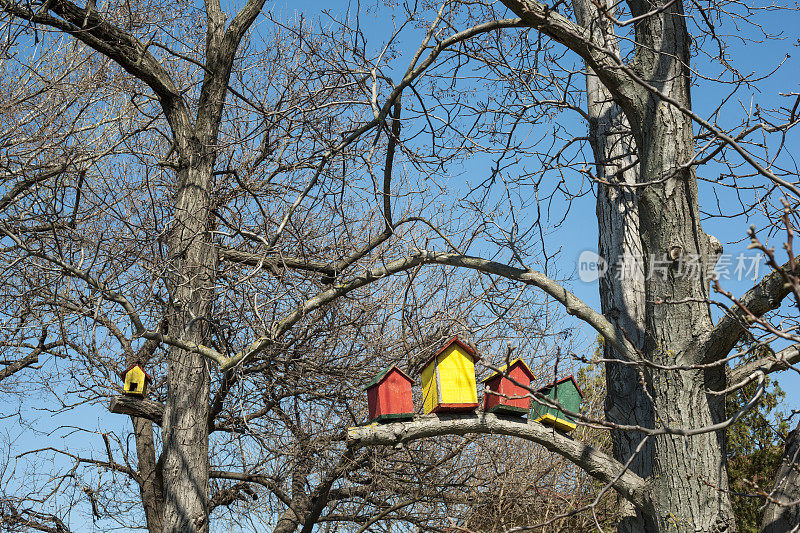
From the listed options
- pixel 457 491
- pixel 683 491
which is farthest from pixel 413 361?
pixel 683 491

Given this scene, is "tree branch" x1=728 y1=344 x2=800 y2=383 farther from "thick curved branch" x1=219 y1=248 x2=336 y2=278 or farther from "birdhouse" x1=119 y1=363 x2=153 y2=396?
"birdhouse" x1=119 y1=363 x2=153 y2=396

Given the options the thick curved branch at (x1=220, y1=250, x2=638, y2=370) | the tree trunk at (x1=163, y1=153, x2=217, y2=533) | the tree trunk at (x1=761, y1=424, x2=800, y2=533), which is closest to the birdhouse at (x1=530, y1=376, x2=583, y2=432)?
the thick curved branch at (x1=220, y1=250, x2=638, y2=370)

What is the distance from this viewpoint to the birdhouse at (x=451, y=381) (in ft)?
13.4

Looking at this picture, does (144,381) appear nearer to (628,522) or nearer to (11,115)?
(11,115)

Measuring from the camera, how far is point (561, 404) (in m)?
4.42

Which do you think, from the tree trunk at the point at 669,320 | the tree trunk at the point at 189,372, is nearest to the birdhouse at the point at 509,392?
the tree trunk at the point at 669,320

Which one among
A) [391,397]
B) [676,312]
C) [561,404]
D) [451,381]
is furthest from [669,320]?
[391,397]

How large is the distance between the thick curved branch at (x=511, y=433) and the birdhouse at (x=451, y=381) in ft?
0.25

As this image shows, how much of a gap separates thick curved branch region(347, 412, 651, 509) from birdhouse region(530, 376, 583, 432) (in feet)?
0.21

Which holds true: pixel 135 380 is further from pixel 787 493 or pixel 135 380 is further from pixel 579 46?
pixel 787 493

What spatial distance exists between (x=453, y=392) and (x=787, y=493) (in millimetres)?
1732

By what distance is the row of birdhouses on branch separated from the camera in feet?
13.4

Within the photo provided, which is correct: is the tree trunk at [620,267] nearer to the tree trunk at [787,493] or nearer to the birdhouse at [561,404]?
the birdhouse at [561,404]

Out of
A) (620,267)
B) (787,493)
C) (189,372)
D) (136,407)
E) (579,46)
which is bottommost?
(787,493)
